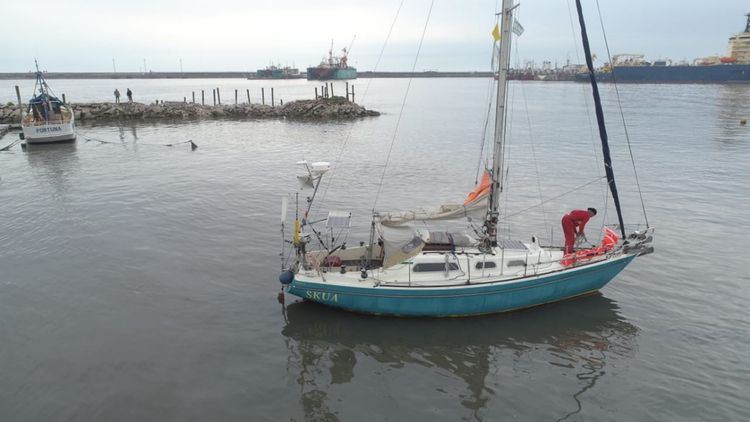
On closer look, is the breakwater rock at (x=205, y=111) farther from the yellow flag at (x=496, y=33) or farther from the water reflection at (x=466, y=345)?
the water reflection at (x=466, y=345)

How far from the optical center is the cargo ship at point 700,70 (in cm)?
14225

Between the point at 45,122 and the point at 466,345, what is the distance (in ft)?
159

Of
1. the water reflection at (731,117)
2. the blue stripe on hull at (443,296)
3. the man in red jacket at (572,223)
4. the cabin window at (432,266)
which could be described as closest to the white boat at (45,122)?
the blue stripe on hull at (443,296)

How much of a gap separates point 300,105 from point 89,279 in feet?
193

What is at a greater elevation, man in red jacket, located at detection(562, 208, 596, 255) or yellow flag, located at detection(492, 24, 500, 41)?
yellow flag, located at detection(492, 24, 500, 41)

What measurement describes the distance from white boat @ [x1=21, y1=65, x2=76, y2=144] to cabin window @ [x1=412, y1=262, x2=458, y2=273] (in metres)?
44.6

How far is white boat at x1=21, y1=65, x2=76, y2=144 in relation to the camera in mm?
44312

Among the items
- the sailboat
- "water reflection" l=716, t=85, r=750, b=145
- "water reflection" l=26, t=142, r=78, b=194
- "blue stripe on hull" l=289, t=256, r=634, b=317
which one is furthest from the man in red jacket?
"water reflection" l=716, t=85, r=750, b=145

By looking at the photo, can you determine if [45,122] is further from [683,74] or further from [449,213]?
[683,74]

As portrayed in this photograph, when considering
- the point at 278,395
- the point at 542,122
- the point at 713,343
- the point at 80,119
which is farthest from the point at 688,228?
the point at 80,119

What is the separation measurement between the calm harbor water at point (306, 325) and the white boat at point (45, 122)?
14.4m

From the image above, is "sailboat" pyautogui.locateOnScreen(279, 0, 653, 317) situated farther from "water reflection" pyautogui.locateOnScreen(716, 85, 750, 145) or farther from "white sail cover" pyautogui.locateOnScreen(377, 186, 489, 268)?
"water reflection" pyautogui.locateOnScreen(716, 85, 750, 145)

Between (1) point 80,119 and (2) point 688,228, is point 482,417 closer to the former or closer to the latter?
(2) point 688,228

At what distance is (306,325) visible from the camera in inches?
601
